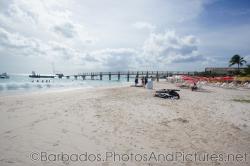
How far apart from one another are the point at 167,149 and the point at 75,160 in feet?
7.82

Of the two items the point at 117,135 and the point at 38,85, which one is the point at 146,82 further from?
the point at 117,135

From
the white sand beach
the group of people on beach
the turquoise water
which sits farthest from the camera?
the turquoise water

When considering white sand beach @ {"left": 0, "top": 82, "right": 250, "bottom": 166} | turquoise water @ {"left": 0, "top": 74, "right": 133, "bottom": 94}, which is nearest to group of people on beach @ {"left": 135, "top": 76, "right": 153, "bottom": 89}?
turquoise water @ {"left": 0, "top": 74, "right": 133, "bottom": 94}

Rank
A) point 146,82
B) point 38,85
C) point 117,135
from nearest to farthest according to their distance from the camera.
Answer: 1. point 117,135
2. point 146,82
3. point 38,85

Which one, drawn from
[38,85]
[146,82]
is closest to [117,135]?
[146,82]

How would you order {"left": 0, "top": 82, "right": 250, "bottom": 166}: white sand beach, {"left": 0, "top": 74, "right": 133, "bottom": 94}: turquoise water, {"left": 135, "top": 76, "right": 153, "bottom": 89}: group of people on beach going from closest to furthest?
{"left": 0, "top": 82, "right": 250, "bottom": 166}: white sand beach < {"left": 135, "top": 76, "right": 153, "bottom": 89}: group of people on beach < {"left": 0, "top": 74, "right": 133, "bottom": 94}: turquoise water

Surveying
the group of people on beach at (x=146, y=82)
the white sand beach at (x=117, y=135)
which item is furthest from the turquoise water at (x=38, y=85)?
the white sand beach at (x=117, y=135)

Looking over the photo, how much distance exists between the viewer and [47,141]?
5.45m

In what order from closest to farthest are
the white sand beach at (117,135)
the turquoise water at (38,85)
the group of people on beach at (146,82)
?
1. the white sand beach at (117,135)
2. the group of people on beach at (146,82)
3. the turquoise water at (38,85)

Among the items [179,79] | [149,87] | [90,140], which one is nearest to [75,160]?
[90,140]

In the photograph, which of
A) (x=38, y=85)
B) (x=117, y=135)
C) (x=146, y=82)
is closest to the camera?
(x=117, y=135)

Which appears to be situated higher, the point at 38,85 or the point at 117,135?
the point at 117,135

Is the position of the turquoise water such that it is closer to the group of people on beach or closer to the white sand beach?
the group of people on beach

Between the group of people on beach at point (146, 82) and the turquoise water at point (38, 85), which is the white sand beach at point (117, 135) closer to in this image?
the group of people on beach at point (146, 82)
